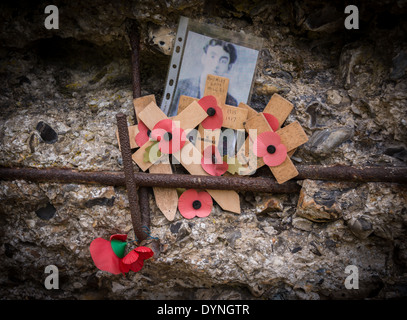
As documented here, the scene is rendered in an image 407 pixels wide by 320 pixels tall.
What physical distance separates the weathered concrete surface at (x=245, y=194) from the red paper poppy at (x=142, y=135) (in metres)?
0.09

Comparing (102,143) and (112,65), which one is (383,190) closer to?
(102,143)

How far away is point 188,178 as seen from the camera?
3.41ft

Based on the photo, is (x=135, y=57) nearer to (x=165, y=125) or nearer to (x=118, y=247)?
(x=165, y=125)

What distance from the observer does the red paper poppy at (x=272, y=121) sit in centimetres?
107

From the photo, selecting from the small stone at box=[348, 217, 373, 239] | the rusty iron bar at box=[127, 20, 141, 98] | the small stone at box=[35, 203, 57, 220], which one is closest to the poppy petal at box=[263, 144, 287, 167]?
the small stone at box=[348, 217, 373, 239]

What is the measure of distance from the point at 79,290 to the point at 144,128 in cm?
67

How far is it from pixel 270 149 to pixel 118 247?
0.62m

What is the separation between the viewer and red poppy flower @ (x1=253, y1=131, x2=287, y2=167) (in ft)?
3.37

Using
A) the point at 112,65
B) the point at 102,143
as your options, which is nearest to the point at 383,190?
the point at 102,143

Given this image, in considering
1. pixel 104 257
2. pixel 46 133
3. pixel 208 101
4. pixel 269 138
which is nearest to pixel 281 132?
pixel 269 138

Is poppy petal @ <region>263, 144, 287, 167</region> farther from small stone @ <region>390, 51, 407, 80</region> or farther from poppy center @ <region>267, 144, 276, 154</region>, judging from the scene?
small stone @ <region>390, 51, 407, 80</region>

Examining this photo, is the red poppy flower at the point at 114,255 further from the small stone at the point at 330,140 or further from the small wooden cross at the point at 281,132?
the small stone at the point at 330,140

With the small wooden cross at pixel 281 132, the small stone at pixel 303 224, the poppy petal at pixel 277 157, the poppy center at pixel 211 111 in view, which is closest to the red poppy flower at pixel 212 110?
the poppy center at pixel 211 111

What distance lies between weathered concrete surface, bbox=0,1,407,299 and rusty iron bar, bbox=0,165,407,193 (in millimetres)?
34
